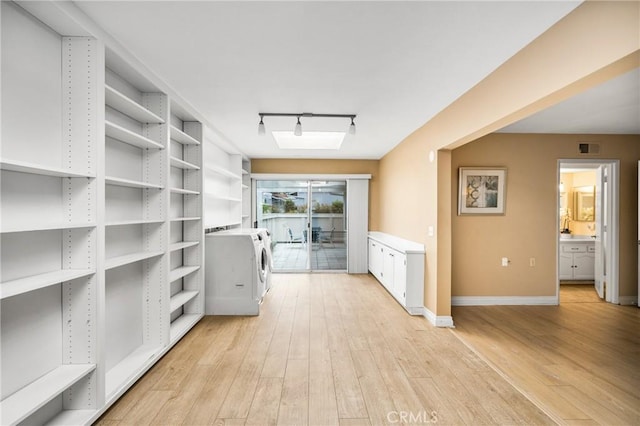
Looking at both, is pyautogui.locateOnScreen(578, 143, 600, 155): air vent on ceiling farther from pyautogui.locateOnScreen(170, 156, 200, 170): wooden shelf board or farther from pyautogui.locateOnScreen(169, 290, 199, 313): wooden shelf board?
pyautogui.locateOnScreen(169, 290, 199, 313): wooden shelf board

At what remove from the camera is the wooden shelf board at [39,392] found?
1.47 metres

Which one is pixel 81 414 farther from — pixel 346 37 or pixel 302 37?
pixel 346 37

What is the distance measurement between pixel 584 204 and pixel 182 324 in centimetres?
745

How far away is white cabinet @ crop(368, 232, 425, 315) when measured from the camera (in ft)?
13.1

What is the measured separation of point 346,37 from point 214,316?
11.6ft

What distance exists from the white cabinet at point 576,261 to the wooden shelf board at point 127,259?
6446 mm

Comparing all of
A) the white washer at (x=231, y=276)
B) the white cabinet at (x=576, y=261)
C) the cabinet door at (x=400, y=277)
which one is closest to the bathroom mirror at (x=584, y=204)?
the white cabinet at (x=576, y=261)

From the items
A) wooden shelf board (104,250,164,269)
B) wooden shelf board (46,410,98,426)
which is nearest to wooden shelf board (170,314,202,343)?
wooden shelf board (104,250,164,269)

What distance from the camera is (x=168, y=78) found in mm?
2688

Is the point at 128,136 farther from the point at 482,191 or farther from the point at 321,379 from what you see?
the point at 482,191

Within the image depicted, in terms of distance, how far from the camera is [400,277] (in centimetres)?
427

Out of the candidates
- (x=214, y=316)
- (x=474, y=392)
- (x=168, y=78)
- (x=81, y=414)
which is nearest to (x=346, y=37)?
(x=168, y=78)

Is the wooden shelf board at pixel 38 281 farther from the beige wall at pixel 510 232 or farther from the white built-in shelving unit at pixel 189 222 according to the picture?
the beige wall at pixel 510 232

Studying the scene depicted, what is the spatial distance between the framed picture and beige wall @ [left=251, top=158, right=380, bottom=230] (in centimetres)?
241
